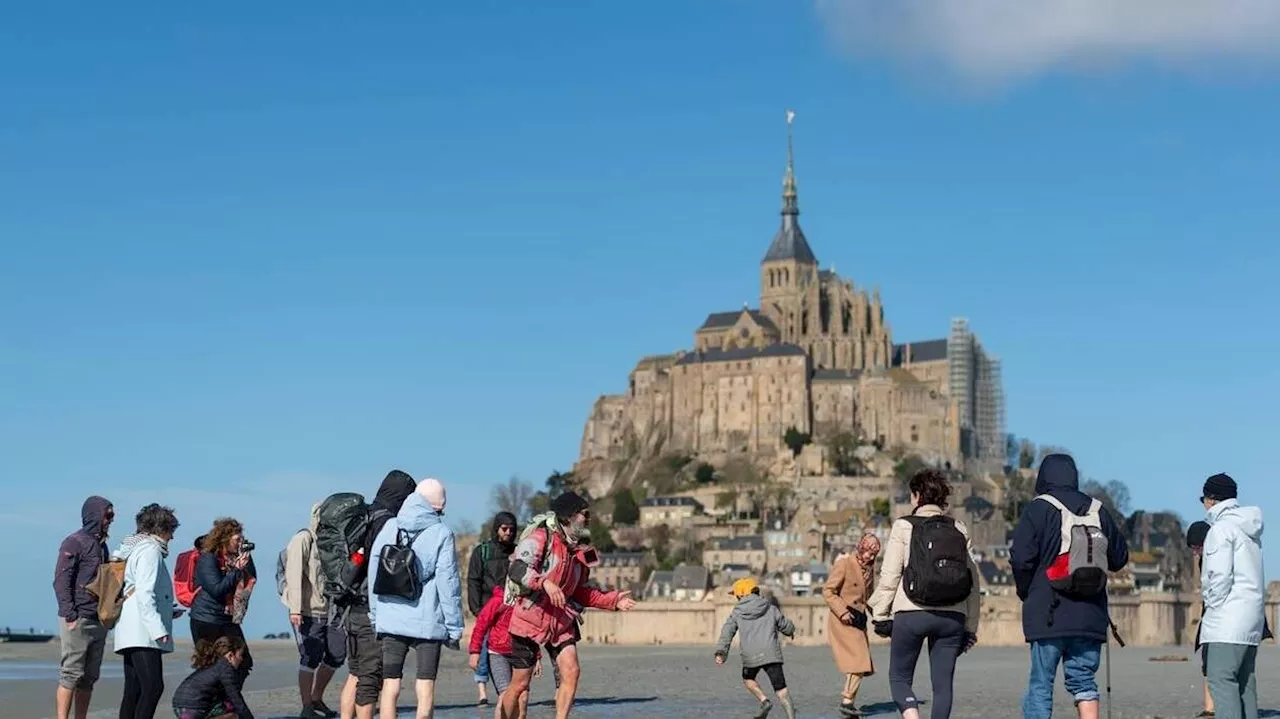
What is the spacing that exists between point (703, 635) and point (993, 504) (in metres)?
39.6

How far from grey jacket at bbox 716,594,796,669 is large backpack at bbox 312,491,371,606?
3687mm

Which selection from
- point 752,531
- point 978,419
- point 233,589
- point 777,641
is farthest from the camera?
point 978,419

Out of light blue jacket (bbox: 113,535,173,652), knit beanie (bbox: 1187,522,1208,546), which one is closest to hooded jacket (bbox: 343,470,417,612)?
light blue jacket (bbox: 113,535,173,652)

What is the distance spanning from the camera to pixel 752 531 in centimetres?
11112

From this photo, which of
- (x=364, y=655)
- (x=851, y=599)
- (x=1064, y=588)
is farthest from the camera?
(x=851, y=599)

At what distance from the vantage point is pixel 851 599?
14016mm

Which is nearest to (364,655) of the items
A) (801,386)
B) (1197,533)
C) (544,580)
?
(544,580)

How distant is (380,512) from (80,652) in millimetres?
2415

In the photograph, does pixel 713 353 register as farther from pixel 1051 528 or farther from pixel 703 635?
pixel 1051 528

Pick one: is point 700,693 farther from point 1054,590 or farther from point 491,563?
point 1054,590

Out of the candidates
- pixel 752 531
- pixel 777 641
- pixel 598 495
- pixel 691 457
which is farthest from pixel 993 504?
pixel 777 641

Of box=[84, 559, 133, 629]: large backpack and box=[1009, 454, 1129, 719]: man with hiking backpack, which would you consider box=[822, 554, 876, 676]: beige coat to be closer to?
box=[1009, 454, 1129, 719]: man with hiking backpack

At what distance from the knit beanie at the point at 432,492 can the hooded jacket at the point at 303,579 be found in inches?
94.6

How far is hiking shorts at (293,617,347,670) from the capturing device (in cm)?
1322
